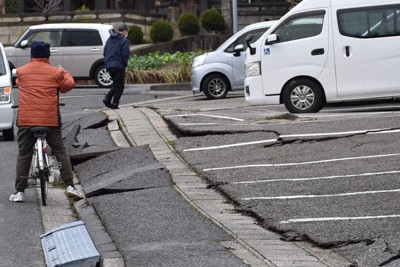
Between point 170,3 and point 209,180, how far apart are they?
47.5 meters

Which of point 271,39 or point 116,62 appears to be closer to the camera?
point 271,39

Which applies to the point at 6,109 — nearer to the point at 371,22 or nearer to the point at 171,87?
the point at 371,22

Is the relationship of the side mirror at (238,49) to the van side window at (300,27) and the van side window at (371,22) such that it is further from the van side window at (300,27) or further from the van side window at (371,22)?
the van side window at (371,22)

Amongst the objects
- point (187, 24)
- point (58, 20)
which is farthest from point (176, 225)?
point (58, 20)

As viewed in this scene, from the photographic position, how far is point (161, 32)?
52.4 metres

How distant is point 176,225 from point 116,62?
43.1 ft

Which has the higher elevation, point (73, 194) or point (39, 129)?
point (39, 129)

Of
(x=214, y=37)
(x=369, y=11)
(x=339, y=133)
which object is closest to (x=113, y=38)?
(x=369, y=11)

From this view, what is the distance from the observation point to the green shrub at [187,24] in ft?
177

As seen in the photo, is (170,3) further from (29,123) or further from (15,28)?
(29,123)

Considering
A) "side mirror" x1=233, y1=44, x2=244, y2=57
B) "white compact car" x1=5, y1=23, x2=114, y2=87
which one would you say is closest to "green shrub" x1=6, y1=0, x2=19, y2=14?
"white compact car" x1=5, y1=23, x2=114, y2=87

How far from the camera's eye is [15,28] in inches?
2178

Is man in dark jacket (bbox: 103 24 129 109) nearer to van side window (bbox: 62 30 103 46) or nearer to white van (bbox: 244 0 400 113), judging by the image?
white van (bbox: 244 0 400 113)

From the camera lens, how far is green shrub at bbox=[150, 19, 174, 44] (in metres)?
52.5
